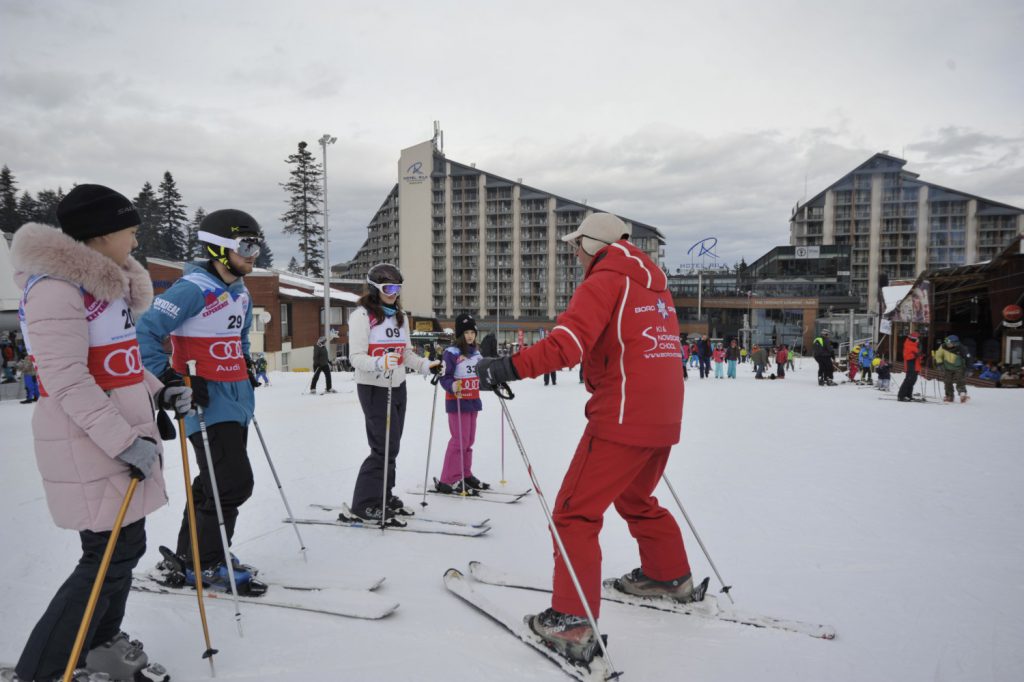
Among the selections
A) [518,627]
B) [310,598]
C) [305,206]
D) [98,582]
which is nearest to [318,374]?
[310,598]

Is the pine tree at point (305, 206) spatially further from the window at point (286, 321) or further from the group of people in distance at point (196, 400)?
the group of people in distance at point (196, 400)

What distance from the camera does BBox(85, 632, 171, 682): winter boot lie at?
2211 mm

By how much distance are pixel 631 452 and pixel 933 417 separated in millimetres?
10481

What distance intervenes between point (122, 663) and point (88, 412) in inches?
41.1

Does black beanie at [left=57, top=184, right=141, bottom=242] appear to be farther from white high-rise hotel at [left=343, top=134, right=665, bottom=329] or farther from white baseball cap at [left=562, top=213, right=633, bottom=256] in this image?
white high-rise hotel at [left=343, top=134, right=665, bottom=329]

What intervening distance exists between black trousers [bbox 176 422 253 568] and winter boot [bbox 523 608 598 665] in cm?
170

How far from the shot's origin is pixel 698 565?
11.5 feet

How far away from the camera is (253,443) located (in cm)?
779

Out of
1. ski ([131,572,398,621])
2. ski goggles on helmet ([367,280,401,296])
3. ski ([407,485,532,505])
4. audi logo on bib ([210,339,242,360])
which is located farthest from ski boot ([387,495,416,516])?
audi logo on bib ([210,339,242,360])

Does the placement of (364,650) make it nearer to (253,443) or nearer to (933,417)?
(253,443)

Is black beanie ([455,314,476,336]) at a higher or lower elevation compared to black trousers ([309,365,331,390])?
higher

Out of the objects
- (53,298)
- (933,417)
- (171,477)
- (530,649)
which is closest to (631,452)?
(530,649)

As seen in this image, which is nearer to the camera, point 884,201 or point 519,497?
point 519,497

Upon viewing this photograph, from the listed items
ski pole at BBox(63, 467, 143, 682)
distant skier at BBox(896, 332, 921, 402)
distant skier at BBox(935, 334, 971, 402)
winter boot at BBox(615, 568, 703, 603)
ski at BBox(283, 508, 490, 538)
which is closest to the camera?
ski pole at BBox(63, 467, 143, 682)
